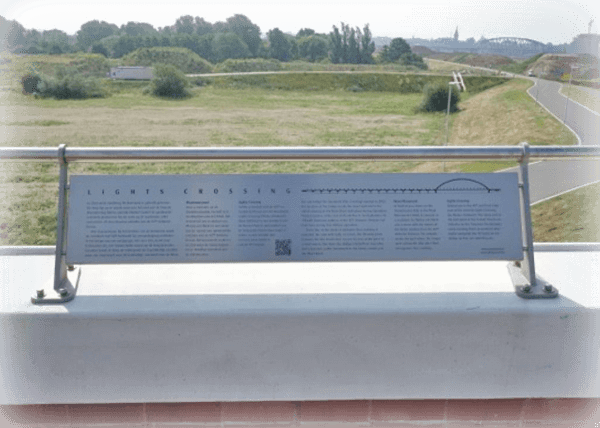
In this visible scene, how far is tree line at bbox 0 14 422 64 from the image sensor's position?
212 ft

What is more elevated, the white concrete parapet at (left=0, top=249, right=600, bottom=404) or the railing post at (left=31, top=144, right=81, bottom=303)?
the railing post at (left=31, top=144, right=81, bottom=303)

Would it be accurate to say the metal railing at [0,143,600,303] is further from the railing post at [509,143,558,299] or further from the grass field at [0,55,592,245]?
the grass field at [0,55,592,245]

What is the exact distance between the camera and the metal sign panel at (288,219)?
201 centimetres

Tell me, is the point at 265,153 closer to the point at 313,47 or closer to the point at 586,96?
the point at 586,96

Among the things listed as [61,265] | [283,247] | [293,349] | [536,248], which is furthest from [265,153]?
[536,248]

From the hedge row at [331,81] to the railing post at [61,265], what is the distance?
62.4m

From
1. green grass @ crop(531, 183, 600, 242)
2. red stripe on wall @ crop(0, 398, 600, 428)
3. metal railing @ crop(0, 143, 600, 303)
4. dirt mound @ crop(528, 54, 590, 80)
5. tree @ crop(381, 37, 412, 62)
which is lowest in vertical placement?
green grass @ crop(531, 183, 600, 242)

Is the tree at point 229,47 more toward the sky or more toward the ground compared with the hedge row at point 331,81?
more toward the sky

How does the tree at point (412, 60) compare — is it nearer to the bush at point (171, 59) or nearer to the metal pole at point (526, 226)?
the bush at point (171, 59)

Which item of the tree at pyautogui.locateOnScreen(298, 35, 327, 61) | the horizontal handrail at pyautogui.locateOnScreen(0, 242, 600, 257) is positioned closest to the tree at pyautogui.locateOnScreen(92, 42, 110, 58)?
the tree at pyautogui.locateOnScreen(298, 35, 327, 61)

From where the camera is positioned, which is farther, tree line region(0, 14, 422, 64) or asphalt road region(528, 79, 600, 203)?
tree line region(0, 14, 422, 64)

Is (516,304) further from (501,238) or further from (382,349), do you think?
(382,349)

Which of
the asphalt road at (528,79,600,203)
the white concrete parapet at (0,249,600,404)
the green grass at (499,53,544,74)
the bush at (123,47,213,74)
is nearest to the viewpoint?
the white concrete parapet at (0,249,600,404)

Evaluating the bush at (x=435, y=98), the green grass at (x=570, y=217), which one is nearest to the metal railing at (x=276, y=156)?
the green grass at (x=570, y=217)
